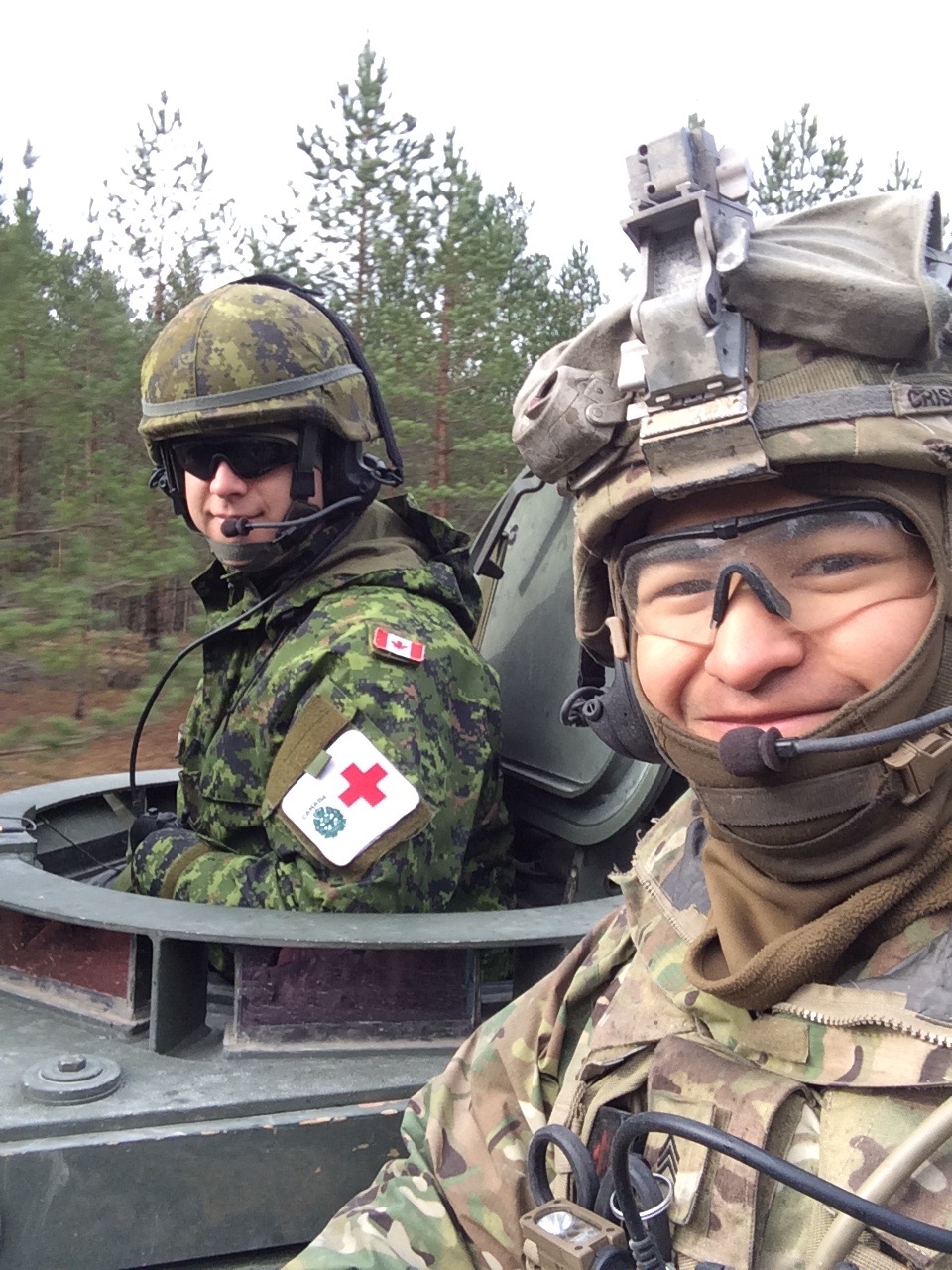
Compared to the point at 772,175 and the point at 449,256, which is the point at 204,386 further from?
the point at 772,175

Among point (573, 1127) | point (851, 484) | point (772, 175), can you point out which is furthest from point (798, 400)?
point (772, 175)

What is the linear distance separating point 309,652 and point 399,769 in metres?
0.39

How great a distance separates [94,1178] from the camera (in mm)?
1775

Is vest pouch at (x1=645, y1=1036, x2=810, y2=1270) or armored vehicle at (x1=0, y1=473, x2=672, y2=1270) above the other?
vest pouch at (x1=645, y1=1036, x2=810, y2=1270)

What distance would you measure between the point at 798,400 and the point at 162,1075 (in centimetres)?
151

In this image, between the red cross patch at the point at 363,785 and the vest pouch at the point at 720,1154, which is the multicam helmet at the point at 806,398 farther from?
the red cross patch at the point at 363,785

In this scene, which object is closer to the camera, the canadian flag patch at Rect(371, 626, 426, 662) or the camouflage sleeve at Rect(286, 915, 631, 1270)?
the camouflage sleeve at Rect(286, 915, 631, 1270)

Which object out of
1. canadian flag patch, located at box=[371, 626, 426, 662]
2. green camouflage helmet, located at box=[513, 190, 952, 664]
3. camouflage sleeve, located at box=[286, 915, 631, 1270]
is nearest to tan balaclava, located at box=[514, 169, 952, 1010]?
green camouflage helmet, located at box=[513, 190, 952, 664]

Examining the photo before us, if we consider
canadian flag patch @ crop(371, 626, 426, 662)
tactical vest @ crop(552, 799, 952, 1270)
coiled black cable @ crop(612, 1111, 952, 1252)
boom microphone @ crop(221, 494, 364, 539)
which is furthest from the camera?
boom microphone @ crop(221, 494, 364, 539)

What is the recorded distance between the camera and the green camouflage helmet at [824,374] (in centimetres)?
134

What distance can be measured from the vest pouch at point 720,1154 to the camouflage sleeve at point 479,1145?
238 millimetres

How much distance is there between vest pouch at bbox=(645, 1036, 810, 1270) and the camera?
4.24 feet

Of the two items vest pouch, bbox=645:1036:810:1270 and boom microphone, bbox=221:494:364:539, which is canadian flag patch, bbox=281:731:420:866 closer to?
boom microphone, bbox=221:494:364:539

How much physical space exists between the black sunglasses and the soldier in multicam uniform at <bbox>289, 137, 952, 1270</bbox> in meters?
1.59
